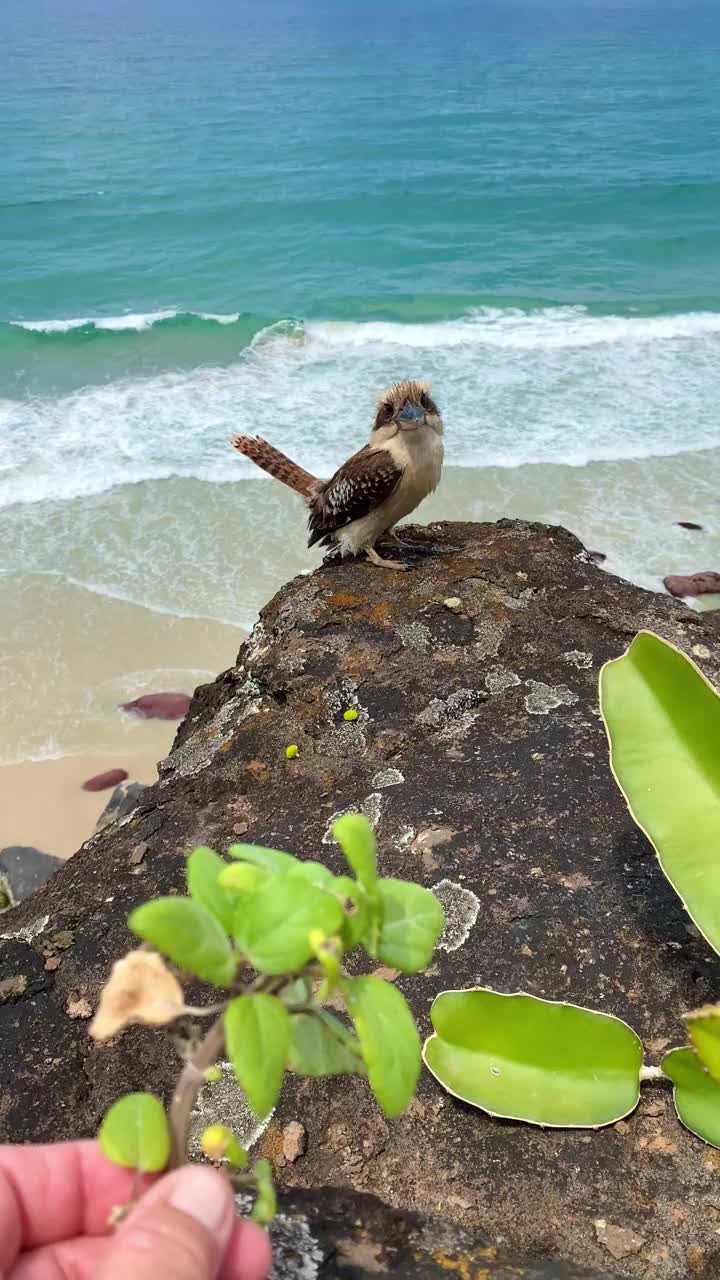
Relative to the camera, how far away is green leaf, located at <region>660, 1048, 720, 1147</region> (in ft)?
5.95

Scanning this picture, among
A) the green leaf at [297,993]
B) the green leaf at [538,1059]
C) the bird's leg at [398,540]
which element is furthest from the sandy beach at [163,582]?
the green leaf at [297,993]

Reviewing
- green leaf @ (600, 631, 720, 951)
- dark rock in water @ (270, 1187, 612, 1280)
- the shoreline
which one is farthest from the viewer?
the shoreline

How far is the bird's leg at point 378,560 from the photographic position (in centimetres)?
417

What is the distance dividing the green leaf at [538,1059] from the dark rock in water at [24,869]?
4.01 meters

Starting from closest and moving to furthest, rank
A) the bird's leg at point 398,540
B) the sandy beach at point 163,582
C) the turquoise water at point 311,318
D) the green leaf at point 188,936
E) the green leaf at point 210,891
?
the green leaf at point 188,936
the green leaf at point 210,891
the bird's leg at point 398,540
the sandy beach at point 163,582
the turquoise water at point 311,318

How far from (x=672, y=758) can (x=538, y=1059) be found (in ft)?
2.12

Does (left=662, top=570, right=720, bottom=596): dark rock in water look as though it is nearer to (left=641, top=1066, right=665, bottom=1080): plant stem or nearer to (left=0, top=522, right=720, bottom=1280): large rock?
(left=0, top=522, right=720, bottom=1280): large rock

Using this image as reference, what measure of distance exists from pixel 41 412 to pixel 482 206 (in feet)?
47.5

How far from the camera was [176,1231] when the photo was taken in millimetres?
1063

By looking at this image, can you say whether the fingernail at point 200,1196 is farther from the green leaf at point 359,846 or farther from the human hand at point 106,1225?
the green leaf at point 359,846

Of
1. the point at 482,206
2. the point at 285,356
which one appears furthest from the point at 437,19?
the point at 285,356

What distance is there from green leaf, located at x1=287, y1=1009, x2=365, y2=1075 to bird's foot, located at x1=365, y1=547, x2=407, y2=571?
314 centimetres

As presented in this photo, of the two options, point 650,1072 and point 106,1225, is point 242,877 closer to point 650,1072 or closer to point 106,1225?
point 106,1225

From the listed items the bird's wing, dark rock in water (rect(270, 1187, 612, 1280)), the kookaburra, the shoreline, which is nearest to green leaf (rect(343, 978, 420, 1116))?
dark rock in water (rect(270, 1187, 612, 1280))
